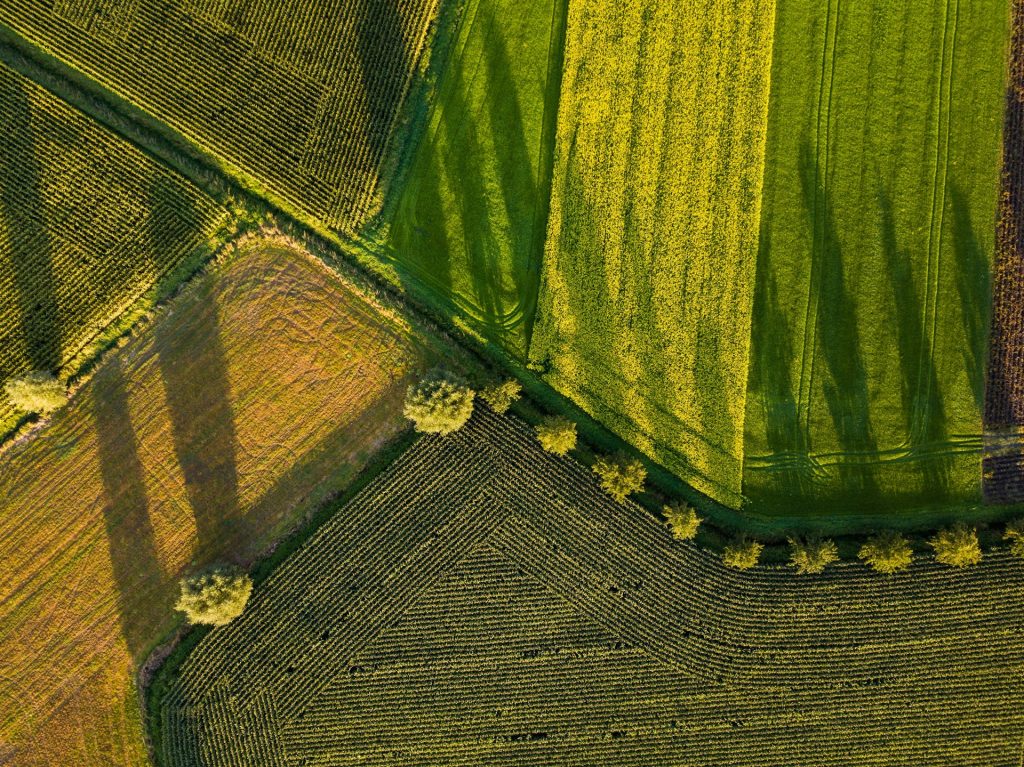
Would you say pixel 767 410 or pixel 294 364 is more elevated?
pixel 767 410

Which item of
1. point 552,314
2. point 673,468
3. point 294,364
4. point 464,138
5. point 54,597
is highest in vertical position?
point 464,138

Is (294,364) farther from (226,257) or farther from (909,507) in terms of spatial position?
(909,507)

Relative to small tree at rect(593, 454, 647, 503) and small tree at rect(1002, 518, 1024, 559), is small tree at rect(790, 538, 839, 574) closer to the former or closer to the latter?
small tree at rect(593, 454, 647, 503)

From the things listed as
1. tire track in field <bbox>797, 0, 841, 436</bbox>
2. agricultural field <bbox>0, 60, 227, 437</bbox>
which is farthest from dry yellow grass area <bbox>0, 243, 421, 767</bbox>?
tire track in field <bbox>797, 0, 841, 436</bbox>

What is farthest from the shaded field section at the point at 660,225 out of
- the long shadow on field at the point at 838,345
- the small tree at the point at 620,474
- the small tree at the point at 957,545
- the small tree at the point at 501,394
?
the small tree at the point at 957,545

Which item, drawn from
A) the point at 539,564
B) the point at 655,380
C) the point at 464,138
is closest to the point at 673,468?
the point at 655,380
